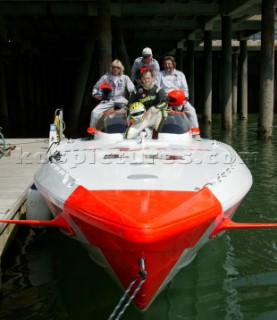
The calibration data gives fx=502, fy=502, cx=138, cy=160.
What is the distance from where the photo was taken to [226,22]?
1856 cm

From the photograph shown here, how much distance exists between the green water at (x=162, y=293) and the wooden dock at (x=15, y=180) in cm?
46

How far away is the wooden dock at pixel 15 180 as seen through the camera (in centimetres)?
565

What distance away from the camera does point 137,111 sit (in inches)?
263

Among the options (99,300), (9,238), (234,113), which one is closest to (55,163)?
(9,238)

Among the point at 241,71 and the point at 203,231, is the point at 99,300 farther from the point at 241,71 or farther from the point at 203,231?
the point at 241,71

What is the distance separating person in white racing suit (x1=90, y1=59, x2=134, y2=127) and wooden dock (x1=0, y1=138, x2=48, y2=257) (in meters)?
1.58

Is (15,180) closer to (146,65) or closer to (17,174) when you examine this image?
(17,174)

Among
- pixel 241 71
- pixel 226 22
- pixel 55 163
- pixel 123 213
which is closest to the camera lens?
pixel 123 213

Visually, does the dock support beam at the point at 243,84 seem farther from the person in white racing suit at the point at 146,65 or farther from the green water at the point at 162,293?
the green water at the point at 162,293

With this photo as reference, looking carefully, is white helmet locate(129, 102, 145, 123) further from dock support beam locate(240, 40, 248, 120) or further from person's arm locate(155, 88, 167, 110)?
dock support beam locate(240, 40, 248, 120)

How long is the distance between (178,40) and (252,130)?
34.7ft

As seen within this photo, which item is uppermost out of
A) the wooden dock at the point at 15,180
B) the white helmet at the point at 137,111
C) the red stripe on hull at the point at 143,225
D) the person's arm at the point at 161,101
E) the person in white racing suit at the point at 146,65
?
the person in white racing suit at the point at 146,65

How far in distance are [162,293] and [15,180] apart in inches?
129

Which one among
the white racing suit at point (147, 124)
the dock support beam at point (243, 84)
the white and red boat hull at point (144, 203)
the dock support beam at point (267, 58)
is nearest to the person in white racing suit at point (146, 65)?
the white racing suit at point (147, 124)
